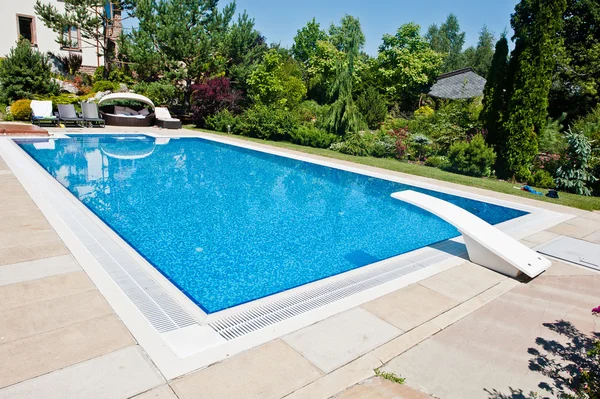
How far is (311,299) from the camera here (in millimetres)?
3916

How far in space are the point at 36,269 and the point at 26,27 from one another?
26380 mm

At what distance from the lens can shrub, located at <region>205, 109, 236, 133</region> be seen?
18203 mm

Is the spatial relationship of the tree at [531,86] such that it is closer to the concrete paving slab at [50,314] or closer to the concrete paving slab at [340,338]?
the concrete paving slab at [340,338]

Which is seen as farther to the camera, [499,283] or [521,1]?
[521,1]

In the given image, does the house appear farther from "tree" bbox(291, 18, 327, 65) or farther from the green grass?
"tree" bbox(291, 18, 327, 65)

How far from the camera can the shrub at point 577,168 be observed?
32.8 feet

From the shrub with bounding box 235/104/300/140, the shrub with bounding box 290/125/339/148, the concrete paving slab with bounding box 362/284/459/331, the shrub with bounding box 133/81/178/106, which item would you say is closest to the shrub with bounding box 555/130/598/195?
the shrub with bounding box 290/125/339/148

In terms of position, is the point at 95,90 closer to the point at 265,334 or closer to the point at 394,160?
the point at 394,160

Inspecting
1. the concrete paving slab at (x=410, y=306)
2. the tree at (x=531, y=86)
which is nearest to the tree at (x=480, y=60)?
the tree at (x=531, y=86)


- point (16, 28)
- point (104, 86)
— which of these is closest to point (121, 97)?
point (104, 86)

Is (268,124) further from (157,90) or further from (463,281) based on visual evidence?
(463,281)

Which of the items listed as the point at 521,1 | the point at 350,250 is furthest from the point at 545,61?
the point at 521,1

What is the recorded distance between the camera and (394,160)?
44.9 ft

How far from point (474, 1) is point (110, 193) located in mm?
25013
